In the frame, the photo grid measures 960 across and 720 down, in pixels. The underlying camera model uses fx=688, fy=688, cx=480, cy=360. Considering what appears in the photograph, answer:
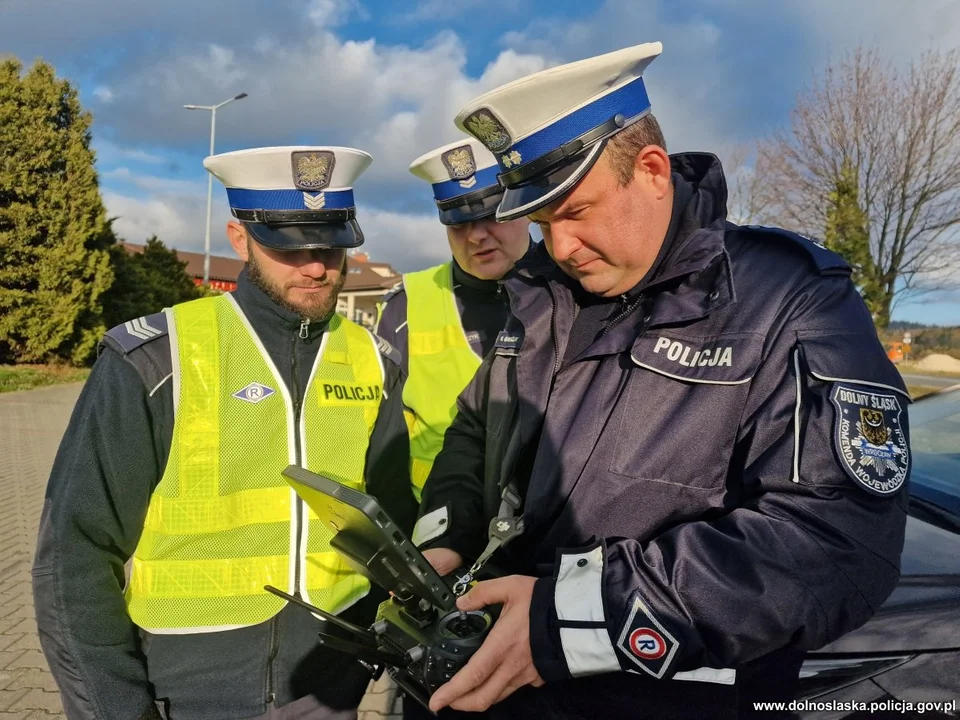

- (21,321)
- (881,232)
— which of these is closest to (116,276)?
(21,321)

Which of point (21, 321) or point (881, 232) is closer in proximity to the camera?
point (21, 321)

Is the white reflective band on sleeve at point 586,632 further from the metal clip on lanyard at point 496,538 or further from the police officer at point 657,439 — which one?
the metal clip on lanyard at point 496,538

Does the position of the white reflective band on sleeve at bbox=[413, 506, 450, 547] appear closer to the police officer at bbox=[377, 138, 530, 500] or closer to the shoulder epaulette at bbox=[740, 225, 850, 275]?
the police officer at bbox=[377, 138, 530, 500]

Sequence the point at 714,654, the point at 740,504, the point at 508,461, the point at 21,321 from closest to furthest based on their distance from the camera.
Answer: the point at 714,654 → the point at 740,504 → the point at 508,461 → the point at 21,321

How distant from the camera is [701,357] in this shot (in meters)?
1.38

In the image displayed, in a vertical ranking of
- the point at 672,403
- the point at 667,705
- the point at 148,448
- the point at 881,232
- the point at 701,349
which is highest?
the point at 881,232

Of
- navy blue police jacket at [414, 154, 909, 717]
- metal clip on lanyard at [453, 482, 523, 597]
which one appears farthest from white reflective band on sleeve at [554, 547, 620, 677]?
metal clip on lanyard at [453, 482, 523, 597]

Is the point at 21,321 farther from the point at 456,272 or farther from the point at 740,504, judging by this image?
the point at 740,504

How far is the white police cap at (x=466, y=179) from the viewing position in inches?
116

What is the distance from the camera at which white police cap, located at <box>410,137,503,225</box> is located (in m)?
2.94

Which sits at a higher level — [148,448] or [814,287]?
[814,287]

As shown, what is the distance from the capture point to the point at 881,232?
1933 centimetres

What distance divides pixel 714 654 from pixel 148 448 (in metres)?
1.50

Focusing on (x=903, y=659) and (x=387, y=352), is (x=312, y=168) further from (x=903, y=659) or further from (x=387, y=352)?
(x=903, y=659)
